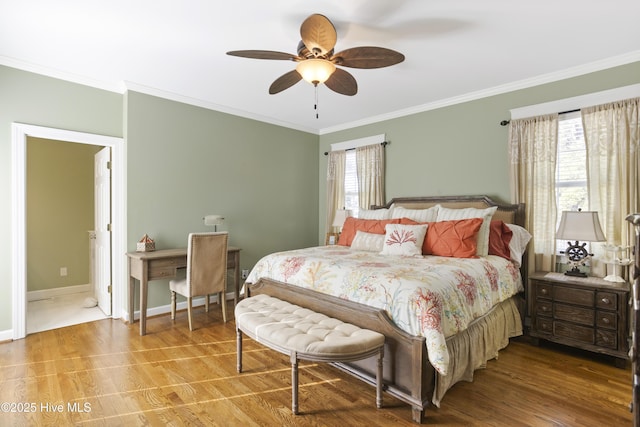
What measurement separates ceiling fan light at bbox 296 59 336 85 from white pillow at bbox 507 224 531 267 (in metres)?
2.37

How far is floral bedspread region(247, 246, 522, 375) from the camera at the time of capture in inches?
75.5

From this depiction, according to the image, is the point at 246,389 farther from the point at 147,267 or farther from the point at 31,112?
the point at 31,112

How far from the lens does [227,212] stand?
4.46 meters

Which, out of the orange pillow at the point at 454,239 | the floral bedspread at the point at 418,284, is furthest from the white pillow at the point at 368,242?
the orange pillow at the point at 454,239

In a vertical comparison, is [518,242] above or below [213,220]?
below

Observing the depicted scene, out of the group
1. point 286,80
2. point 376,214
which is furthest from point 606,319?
point 286,80

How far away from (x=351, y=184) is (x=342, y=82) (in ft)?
8.31

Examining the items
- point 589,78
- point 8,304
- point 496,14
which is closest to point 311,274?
point 496,14

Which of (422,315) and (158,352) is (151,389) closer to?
(158,352)

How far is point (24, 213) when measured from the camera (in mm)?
3107

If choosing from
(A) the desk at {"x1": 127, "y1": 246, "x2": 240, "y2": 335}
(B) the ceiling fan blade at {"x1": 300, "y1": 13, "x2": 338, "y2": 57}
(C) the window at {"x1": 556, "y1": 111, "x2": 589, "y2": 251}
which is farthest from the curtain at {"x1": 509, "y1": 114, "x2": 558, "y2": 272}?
(A) the desk at {"x1": 127, "y1": 246, "x2": 240, "y2": 335}

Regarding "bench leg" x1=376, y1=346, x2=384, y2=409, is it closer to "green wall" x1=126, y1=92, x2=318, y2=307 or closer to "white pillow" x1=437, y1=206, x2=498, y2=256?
"white pillow" x1=437, y1=206, x2=498, y2=256

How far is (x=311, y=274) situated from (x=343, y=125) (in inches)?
129

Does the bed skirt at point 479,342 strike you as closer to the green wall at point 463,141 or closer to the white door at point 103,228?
the green wall at point 463,141
